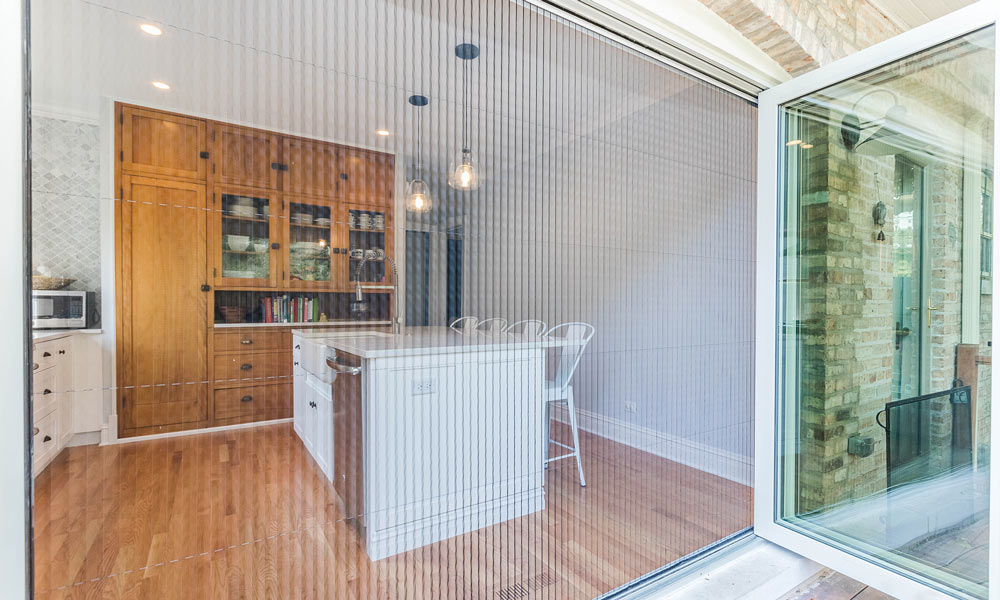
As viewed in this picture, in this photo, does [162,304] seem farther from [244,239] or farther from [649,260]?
[649,260]

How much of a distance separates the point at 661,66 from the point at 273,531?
5.90 ft

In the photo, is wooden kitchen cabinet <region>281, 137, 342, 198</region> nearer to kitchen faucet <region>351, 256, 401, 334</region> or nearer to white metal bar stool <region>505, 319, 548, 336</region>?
kitchen faucet <region>351, 256, 401, 334</region>

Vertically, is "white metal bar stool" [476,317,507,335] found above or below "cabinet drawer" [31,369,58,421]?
above

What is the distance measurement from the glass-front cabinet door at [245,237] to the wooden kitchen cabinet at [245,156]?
2 centimetres

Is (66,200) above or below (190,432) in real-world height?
above

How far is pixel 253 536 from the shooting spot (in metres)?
1.02

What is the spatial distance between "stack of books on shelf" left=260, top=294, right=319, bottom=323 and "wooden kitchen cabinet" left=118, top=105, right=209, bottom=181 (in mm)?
271

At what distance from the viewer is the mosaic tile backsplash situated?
842 mm

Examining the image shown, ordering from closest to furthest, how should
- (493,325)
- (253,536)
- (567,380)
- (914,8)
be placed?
(253,536) < (493,325) < (567,380) < (914,8)

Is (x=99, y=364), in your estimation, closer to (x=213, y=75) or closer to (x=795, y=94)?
(x=213, y=75)

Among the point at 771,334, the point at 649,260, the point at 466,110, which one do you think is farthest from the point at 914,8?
the point at 466,110

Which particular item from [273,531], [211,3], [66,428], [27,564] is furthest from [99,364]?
[211,3]

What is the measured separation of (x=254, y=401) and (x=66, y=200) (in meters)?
0.48

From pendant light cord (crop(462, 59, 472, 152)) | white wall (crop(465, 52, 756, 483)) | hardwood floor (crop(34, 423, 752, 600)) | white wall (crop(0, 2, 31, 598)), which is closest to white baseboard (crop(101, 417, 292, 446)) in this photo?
hardwood floor (crop(34, 423, 752, 600))
